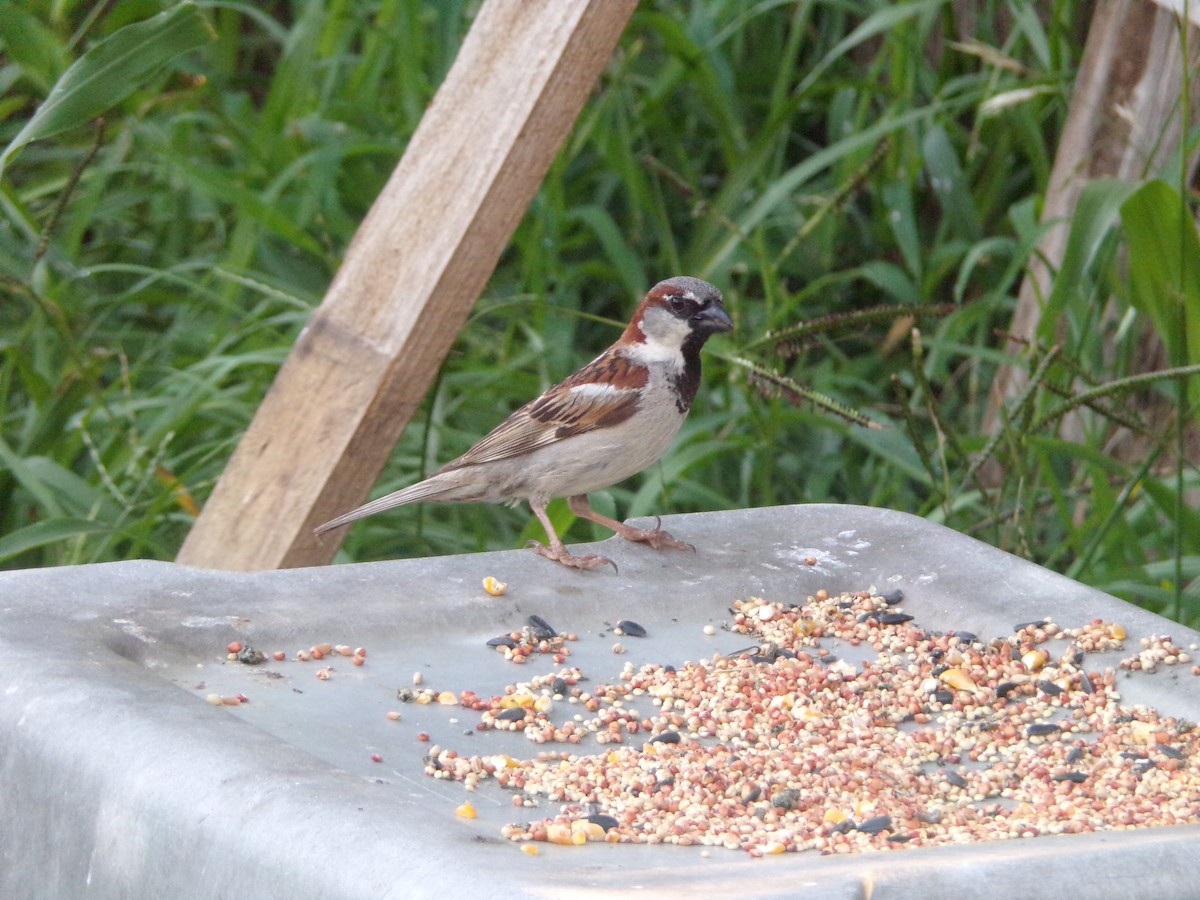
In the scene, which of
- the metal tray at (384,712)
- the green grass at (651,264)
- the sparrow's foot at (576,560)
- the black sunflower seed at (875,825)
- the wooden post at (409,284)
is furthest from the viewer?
the green grass at (651,264)

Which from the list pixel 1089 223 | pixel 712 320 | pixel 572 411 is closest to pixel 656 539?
pixel 572 411

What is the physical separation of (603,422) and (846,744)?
1.05 metres

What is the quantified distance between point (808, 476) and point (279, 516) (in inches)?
71.6

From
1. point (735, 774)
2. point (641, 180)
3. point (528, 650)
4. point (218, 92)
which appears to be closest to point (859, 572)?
point (528, 650)

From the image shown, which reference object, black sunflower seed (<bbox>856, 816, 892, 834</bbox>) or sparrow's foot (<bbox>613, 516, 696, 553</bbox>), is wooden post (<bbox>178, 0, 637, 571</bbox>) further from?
black sunflower seed (<bbox>856, 816, 892, 834</bbox>)

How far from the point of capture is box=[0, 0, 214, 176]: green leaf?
2.34 m

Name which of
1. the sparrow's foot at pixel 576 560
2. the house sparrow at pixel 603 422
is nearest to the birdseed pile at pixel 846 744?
the sparrow's foot at pixel 576 560

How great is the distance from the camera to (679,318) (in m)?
2.98

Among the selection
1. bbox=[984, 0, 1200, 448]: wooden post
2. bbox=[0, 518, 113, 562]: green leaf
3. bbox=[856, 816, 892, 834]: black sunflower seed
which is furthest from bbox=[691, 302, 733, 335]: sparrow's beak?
bbox=[856, 816, 892, 834]: black sunflower seed

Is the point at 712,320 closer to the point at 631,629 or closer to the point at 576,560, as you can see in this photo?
the point at 576,560

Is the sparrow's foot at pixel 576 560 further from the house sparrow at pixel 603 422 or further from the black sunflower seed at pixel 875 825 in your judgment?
the black sunflower seed at pixel 875 825

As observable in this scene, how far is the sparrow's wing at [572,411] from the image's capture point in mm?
2918

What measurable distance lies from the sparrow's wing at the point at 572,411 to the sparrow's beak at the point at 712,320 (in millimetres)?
132

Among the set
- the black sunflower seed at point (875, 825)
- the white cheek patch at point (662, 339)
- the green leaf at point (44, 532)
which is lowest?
the green leaf at point (44, 532)
